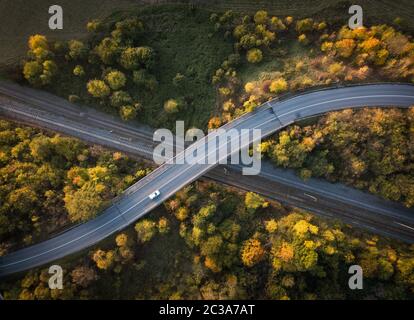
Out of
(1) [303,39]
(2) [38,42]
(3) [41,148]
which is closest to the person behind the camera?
(3) [41,148]

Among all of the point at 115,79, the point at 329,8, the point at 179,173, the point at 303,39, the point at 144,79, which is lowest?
the point at 179,173

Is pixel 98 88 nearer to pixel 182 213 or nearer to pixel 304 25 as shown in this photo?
pixel 182 213

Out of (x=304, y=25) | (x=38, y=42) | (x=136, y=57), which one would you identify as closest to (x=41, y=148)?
(x=38, y=42)

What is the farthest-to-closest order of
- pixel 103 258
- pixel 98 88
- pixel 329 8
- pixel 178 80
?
pixel 329 8
pixel 178 80
pixel 98 88
pixel 103 258

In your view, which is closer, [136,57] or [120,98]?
[136,57]

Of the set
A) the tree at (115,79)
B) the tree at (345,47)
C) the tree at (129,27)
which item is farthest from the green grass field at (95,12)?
the tree at (115,79)
